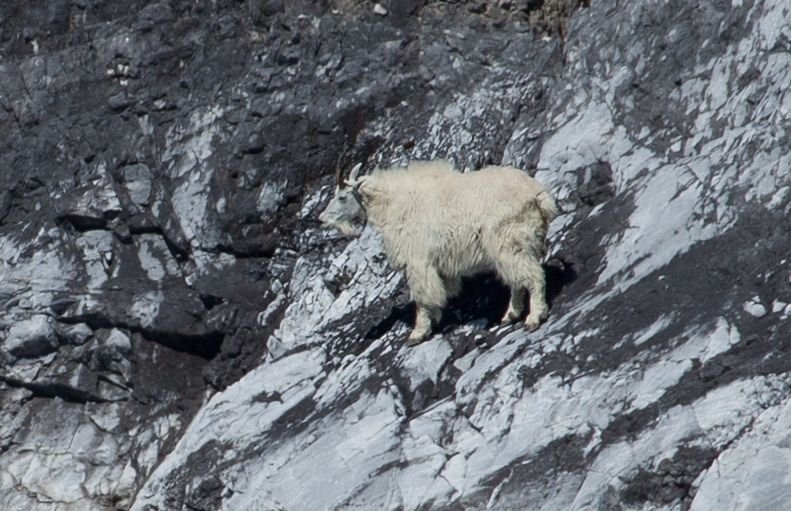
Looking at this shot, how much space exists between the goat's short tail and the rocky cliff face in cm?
75

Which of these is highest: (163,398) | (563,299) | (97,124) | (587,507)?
(97,124)

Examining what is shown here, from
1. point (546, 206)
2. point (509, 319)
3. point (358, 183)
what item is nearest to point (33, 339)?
point (358, 183)

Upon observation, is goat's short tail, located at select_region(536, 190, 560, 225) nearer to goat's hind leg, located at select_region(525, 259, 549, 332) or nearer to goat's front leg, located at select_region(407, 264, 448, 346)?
goat's hind leg, located at select_region(525, 259, 549, 332)

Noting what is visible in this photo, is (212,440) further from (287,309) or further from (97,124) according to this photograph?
(97,124)

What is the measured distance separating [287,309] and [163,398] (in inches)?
74.5

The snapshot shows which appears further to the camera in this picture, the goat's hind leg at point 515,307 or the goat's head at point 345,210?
the goat's head at point 345,210

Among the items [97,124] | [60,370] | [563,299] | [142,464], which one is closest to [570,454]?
[563,299]

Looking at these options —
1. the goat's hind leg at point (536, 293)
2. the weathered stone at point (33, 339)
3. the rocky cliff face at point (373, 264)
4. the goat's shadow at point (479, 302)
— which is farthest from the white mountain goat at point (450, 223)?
the weathered stone at point (33, 339)

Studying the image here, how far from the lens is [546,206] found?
556 inches

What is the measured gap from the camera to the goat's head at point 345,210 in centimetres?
1571

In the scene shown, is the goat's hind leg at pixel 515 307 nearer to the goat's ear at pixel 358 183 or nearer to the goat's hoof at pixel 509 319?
the goat's hoof at pixel 509 319

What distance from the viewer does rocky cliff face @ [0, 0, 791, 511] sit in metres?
12.9

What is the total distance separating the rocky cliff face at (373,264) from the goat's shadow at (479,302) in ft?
0.13

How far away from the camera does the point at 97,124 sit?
18797 millimetres
